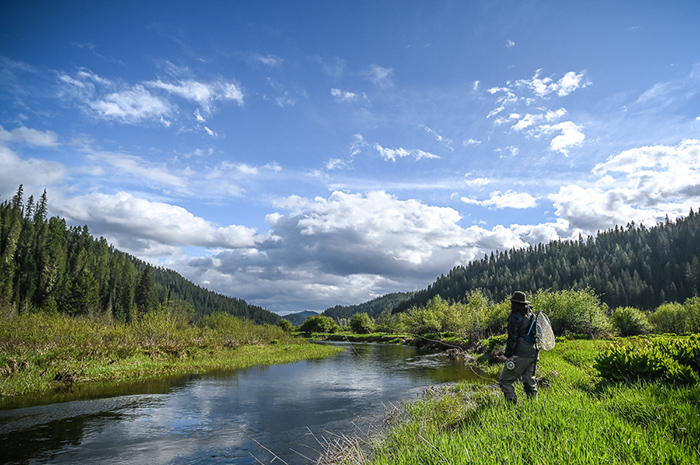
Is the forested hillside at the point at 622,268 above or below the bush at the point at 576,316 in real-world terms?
above

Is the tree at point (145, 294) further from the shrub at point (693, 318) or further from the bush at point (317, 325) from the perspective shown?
the shrub at point (693, 318)

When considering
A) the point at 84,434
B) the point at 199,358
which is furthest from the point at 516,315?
the point at 199,358

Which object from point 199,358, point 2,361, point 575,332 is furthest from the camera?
point 575,332

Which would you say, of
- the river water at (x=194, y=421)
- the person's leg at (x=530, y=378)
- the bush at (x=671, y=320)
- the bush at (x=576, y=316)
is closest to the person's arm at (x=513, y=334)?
the person's leg at (x=530, y=378)

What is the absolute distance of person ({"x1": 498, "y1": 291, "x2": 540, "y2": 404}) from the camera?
9.12m

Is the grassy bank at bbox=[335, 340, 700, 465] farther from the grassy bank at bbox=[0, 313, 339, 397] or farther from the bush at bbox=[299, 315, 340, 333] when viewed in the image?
the bush at bbox=[299, 315, 340, 333]

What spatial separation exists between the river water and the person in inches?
201

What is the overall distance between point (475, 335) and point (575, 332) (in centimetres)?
1372

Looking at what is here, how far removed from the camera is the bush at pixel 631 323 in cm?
4834

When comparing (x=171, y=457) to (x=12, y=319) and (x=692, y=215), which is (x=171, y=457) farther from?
(x=692, y=215)

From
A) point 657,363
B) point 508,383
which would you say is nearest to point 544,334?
point 508,383

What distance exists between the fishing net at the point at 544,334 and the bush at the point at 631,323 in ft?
166

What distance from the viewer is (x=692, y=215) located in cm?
16012

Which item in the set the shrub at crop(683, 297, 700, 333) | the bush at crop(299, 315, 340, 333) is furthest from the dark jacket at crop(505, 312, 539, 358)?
the bush at crop(299, 315, 340, 333)
